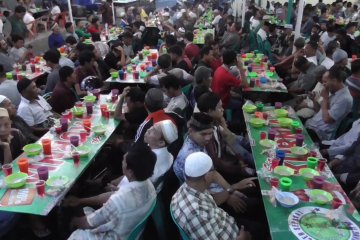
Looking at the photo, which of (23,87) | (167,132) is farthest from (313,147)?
(23,87)

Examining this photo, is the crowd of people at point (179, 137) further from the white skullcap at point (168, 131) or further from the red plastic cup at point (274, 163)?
the red plastic cup at point (274, 163)

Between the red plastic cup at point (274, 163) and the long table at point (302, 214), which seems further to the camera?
the red plastic cup at point (274, 163)

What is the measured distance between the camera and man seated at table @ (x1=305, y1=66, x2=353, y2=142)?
4.33 m

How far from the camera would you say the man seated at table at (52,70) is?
221 inches

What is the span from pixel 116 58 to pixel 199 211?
230 inches

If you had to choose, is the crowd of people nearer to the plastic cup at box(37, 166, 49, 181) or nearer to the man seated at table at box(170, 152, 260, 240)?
the man seated at table at box(170, 152, 260, 240)

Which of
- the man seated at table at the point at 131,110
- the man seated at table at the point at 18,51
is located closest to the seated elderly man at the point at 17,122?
the man seated at table at the point at 131,110

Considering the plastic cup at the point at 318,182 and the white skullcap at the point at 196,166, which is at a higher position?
the white skullcap at the point at 196,166

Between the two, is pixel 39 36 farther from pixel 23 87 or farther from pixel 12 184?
pixel 12 184

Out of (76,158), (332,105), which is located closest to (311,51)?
(332,105)

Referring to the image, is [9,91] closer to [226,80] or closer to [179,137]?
[179,137]

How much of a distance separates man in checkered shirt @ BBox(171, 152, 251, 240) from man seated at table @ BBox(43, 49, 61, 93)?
12.9ft

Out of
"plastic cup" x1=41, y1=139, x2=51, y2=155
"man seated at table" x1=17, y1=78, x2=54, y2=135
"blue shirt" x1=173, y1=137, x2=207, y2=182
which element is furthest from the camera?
"man seated at table" x1=17, y1=78, x2=54, y2=135

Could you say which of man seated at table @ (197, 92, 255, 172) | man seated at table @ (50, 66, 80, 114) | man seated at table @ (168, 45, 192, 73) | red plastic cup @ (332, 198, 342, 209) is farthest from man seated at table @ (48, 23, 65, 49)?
red plastic cup @ (332, 198, 342, 209)
